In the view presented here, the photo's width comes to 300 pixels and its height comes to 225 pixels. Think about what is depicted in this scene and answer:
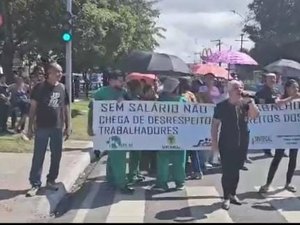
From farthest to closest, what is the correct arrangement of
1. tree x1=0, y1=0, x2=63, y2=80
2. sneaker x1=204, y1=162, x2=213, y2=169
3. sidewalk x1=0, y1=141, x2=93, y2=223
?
tree x1=0, y1=0, x2=63, y2=80 < sneaker x1=204, y1=162, x2=213, y2=169 < sidewalk x1=0, y1=141, x2=93, y2=223

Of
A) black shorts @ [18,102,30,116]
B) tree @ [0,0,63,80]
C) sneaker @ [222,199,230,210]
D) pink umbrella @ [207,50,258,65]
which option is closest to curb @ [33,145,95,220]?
sneaker @ [222,199,230,210]

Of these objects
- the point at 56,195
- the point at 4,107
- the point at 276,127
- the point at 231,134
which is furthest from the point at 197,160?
the point at 4,107

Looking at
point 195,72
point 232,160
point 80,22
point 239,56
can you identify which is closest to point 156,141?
point 232,160

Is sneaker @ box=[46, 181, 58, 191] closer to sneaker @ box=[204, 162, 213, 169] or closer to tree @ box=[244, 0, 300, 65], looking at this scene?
sneaker @ box=[204, 162, 213, 169]

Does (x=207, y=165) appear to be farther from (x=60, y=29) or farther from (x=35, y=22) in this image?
(x=35, y=22)

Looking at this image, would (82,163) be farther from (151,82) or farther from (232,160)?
(232,160)

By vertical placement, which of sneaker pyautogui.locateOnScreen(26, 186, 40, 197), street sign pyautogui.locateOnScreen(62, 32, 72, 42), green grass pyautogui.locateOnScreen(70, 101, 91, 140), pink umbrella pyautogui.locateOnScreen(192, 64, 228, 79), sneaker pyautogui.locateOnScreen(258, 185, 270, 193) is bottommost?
green grass pyautogui.locateOnScreen(70, 101, 91, 140)

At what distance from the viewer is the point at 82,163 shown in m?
14.0

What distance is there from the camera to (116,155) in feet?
36.5

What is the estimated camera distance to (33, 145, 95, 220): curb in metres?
9.29

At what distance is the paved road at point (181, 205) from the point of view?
29.5 ft

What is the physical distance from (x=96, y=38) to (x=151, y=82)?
14623mm

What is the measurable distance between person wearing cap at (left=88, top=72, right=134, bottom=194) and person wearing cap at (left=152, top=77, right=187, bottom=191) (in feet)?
1.72

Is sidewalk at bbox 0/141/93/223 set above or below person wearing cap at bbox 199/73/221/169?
below
